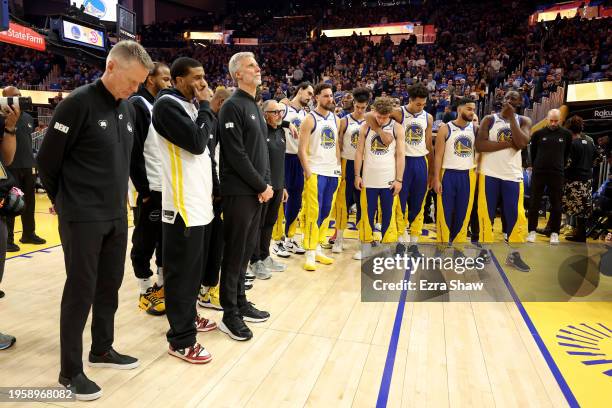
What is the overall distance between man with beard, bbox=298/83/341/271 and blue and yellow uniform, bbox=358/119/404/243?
353mm

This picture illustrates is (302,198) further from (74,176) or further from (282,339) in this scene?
→ (74,176)

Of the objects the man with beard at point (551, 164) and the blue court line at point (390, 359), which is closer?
the blue court line at point (390, 359)

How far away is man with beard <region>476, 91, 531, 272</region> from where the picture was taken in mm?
4523

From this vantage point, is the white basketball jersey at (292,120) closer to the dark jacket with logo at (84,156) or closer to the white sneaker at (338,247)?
the white sneaker at (338,247)

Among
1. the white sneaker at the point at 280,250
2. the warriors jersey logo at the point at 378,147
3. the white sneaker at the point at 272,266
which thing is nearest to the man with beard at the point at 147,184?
the white sneaker at the point at 272,266

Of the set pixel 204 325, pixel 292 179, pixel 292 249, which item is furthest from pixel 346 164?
pixel 204 325

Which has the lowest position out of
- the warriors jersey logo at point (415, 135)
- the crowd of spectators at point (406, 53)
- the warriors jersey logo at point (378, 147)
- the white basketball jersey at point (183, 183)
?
the white basketball jersey at point (183, 183)

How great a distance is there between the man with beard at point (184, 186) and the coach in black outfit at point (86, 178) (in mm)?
244

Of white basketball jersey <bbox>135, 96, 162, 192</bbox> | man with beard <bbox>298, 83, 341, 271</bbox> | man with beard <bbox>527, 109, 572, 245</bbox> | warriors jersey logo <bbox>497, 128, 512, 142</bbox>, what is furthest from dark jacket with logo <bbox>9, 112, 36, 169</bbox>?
man with beard <bbox>527, 109, 572, 245</bbox>

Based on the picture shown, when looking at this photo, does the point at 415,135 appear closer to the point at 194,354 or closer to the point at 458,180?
the point at 458,180

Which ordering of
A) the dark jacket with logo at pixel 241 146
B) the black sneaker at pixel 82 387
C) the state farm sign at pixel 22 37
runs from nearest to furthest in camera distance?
the black sneaker at pixel 82 387 → the dark jacket with logo at pixel 241 146 → the state farm sign at pixel 22 37

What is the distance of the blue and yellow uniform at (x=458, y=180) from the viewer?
4.65 meters

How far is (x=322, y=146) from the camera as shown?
4.68 meters

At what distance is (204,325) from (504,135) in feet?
11.6
